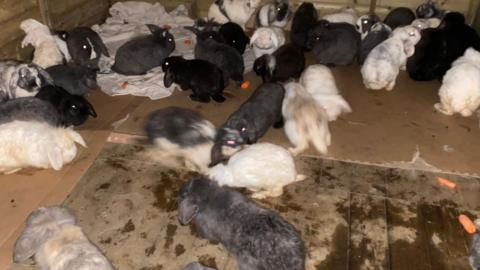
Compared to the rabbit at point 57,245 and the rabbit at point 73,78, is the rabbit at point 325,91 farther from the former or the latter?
the rabbit at point 57,245

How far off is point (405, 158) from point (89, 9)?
198 inches

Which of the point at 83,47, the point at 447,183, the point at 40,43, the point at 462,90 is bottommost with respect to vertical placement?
the point at 447,183

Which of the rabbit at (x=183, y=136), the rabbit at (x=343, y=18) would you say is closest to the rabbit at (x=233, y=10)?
the rabbit at (x=343, y=18)

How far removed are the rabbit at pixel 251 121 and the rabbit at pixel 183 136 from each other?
0.28 ft

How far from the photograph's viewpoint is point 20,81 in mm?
4148

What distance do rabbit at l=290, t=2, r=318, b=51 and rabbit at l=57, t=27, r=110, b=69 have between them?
8.14 feet

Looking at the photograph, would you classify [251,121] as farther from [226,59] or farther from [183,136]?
[226,59]

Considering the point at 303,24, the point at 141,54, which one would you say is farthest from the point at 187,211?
the point at 303,24

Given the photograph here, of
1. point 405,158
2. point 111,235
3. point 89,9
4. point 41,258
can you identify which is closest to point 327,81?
point 405,158

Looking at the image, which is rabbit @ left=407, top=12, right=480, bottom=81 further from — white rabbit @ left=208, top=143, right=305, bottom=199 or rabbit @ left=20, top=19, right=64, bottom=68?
A: rabbit @ left=20, top=19, right=64, bottom=68

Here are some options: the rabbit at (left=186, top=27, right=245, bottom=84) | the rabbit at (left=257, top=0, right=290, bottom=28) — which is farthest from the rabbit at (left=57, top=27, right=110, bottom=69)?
the rabbit at (left=257, top=0, right=290, bottom=28)

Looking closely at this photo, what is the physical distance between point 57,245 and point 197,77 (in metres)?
2.40

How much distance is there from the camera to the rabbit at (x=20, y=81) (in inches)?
164

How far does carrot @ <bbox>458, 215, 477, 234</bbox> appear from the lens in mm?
2975
